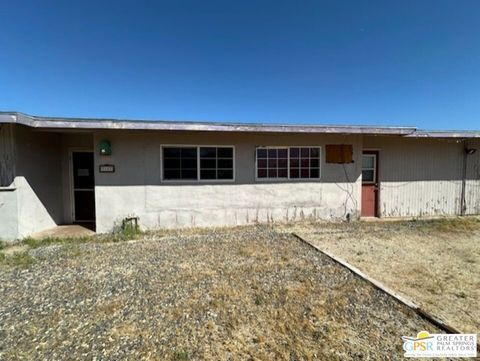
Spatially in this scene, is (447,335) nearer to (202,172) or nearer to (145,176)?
(202,172)

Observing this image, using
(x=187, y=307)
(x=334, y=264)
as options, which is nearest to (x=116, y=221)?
(x=187, y=307)

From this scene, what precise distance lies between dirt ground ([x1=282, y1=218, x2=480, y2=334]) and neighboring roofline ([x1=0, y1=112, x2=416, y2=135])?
2.64 m

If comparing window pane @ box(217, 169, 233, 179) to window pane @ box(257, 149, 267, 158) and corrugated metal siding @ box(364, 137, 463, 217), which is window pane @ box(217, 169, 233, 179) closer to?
window pane @ box(257, 149, 267, 158)

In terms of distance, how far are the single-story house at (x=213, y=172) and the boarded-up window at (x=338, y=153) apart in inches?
1.2

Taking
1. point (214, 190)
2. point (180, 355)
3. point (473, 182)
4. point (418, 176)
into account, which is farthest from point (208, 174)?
point (473, 182)

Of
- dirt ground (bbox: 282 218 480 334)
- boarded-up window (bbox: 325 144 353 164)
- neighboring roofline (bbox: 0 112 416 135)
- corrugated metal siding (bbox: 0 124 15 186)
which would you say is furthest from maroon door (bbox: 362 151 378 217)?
corrugated metal siding (bbox: 0 124 15 186)

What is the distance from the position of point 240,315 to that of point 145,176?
4.78m

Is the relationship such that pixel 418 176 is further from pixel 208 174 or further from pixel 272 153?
pixel 208 174

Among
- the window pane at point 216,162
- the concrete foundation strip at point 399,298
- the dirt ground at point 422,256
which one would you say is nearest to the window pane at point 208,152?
the window pane at point 216,162

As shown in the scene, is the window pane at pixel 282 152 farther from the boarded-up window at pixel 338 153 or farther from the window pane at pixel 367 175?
the window pane at pixel 367 175

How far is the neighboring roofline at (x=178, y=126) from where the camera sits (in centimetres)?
530

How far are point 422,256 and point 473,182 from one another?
239 inches

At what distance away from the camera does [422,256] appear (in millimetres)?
4672

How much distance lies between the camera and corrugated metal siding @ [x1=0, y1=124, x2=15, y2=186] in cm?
539
